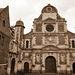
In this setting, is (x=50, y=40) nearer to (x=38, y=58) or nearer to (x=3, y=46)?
(x=38, y=58)

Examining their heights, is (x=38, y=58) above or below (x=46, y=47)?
below

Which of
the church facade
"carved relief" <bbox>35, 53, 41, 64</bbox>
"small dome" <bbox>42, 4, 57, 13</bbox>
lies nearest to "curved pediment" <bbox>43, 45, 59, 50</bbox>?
the church facade

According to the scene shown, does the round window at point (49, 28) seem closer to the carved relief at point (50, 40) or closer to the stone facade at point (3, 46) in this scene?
the carved relief at point (50, 40)

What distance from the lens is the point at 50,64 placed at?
20109 mm

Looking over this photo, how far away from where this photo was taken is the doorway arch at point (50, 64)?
1969 cm

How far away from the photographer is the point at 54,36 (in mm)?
20859

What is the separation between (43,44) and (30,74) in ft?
19.8

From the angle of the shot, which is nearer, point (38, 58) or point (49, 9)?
point (38, 58)

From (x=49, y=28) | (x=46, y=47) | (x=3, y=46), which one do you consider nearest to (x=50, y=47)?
(x=46, y=47)

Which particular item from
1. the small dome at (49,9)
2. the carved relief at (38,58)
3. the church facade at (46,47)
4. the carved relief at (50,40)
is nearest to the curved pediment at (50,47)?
the church facade at (46,47)

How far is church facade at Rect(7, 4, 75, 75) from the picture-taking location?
19.6 meters

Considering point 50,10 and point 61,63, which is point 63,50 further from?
point 50,10

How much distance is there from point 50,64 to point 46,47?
333cm

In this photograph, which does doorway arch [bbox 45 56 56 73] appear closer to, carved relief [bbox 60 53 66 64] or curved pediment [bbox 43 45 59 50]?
carved relief [bbox 60 53 66 64]
